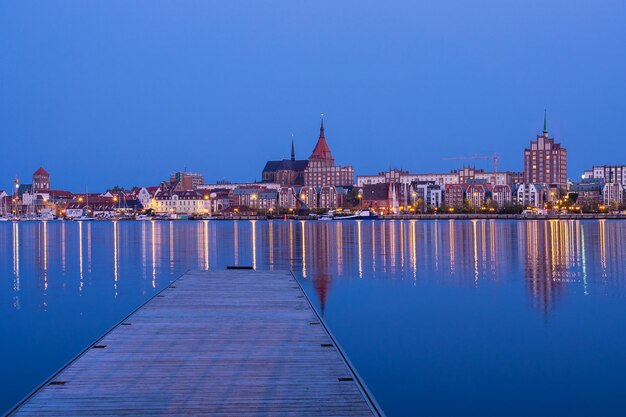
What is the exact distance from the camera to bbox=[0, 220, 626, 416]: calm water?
1179 cm

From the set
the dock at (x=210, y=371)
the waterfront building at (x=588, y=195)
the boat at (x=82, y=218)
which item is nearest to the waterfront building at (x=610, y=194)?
the waterfront building at (x=588, y=195)

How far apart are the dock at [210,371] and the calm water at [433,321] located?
6.01 feet

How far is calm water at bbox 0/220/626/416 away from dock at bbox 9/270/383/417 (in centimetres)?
183

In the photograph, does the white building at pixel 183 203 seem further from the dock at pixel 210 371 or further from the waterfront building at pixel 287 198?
the dock at pixel 210 371

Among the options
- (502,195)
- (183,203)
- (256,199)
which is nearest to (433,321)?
(502,195)

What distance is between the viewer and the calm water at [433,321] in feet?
38.7

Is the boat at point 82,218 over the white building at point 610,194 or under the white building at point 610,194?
under

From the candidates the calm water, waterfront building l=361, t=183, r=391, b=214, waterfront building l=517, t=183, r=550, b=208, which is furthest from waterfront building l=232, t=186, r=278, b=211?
the calm water

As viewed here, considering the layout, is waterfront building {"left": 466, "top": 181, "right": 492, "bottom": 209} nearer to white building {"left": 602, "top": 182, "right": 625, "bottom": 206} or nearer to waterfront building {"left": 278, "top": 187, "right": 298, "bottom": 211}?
white building {"left": 602, "top": 182, "right": 625, "bottom": 206}

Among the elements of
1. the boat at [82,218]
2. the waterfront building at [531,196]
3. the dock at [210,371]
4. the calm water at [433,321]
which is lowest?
the calm water at [433,321]

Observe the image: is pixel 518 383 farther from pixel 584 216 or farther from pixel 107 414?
pixel 584 216

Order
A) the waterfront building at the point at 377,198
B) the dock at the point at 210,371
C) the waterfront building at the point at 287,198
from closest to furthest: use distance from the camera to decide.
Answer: the dock at the point at 210,371, the waterfront building at the point at 377,198, the waterfront building at the point at 287,198

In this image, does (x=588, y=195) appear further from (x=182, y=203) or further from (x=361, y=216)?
(x=182, y=203)

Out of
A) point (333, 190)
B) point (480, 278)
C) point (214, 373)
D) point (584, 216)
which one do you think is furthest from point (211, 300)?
point (333, 190)
